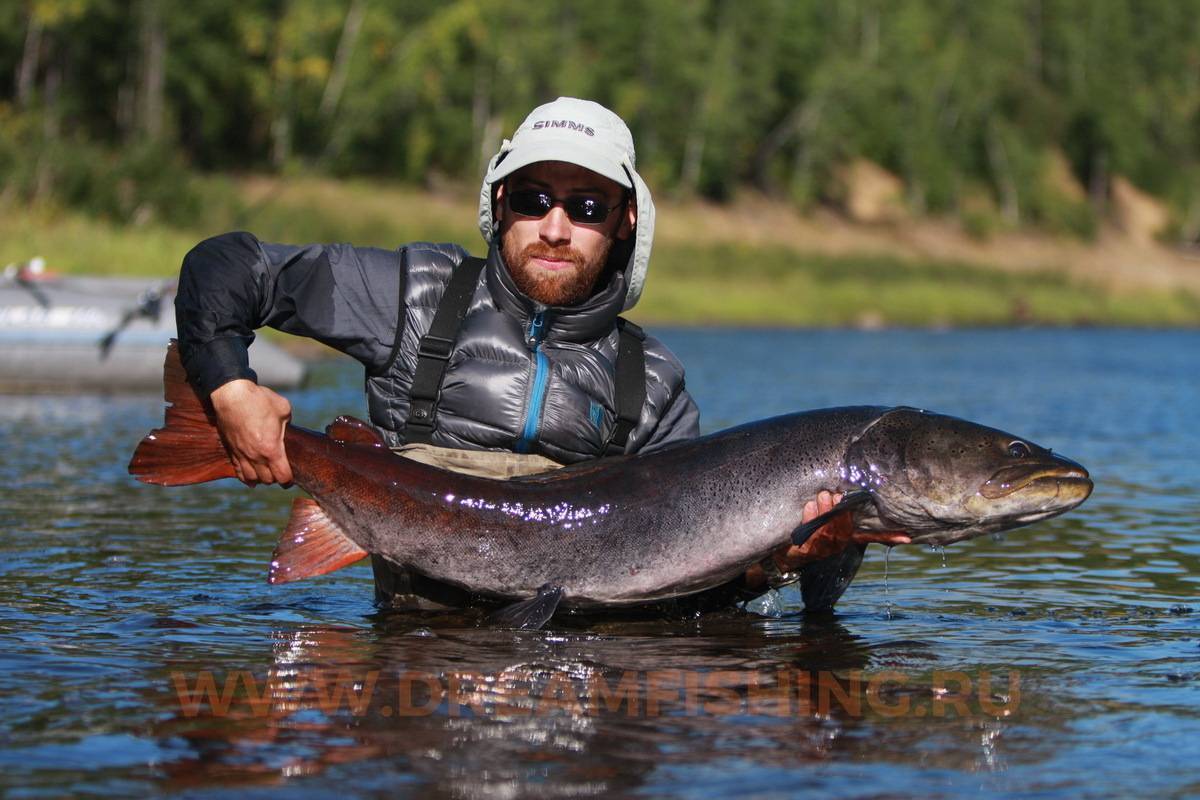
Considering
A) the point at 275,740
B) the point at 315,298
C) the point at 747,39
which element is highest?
the point at 747,39

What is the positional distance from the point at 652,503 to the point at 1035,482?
1251 millimetres

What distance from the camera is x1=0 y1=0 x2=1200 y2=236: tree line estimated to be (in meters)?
45.3

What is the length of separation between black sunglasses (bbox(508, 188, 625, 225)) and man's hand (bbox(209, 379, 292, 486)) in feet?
3.85

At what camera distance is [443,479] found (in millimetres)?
5488

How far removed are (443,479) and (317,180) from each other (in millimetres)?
43477

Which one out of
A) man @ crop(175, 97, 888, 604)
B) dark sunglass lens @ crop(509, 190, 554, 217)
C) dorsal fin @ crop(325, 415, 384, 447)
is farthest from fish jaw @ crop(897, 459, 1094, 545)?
dorsal fin @ crop(325, 415, 384, 447)

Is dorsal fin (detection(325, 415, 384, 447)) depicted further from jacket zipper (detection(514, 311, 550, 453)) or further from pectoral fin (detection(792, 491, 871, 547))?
pectoral fin (detection(792, 491, 871, 547))

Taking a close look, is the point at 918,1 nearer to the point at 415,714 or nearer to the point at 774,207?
the point at 774,207

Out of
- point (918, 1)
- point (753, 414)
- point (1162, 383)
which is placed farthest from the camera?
point (918, 1)

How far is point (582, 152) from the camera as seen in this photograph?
572cm

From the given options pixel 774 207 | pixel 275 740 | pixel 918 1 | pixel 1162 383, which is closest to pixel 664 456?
pixel 275 740

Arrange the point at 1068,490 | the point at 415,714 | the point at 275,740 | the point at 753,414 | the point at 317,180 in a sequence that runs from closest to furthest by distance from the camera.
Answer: the point at 275,740 → the point at 415,714 → the point at 1068,490 → the point at 753,414 → the point at 317,180

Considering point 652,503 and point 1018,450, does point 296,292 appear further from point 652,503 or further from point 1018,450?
point 1018,450

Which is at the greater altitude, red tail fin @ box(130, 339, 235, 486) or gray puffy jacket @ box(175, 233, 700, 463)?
gray puffy jacket @ box(175, 233, 700, 463)
